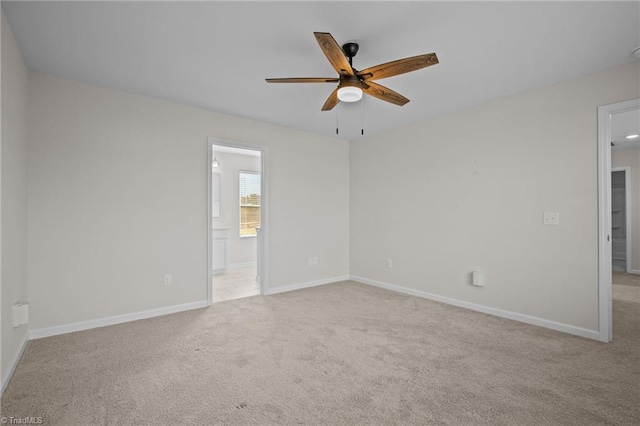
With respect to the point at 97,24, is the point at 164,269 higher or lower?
lower

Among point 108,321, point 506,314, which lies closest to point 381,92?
point 506,314

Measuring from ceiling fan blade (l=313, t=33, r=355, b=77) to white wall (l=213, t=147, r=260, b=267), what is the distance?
4973mm

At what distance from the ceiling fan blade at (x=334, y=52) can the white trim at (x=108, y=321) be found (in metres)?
3.07

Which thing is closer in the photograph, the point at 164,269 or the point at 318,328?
the point at 318,328

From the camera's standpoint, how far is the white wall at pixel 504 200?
291 cm

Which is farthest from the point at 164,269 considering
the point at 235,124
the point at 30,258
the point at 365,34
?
the point at 365,34

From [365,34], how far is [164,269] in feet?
10.2

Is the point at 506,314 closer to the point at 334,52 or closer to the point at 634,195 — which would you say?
the point at 334,52

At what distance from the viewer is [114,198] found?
3.22 meters

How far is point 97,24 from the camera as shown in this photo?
7.00 feet

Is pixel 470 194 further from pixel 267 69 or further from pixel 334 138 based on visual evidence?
pixel 267 69

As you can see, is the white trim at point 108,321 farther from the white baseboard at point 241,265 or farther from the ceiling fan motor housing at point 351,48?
the ceiling fan motor housing at point 351,48

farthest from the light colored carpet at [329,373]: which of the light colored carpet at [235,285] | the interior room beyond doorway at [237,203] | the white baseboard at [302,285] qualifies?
the interior room beyond doorway at [237,203]

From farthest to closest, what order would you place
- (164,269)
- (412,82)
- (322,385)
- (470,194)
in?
1. (470,194)
2. (164,269)
3. (412,82)
4. (322,385)
